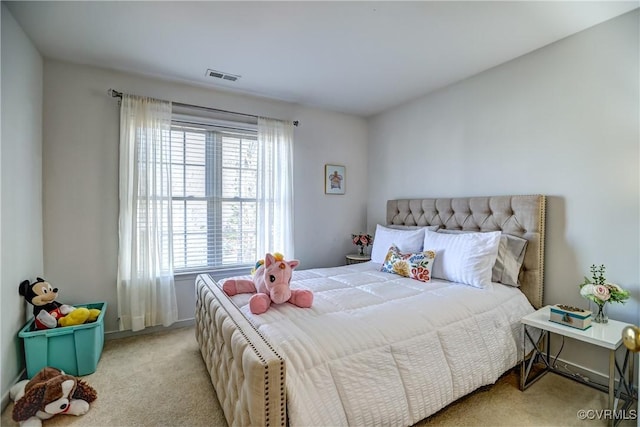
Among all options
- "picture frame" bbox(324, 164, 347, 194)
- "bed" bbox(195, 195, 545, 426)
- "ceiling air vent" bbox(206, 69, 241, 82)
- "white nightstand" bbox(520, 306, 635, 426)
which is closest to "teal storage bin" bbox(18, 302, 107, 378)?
"bed" bbox(195, 195, 545, 426)

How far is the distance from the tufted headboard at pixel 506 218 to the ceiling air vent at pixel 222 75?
231 centimetres

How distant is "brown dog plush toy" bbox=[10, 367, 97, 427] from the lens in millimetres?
1623

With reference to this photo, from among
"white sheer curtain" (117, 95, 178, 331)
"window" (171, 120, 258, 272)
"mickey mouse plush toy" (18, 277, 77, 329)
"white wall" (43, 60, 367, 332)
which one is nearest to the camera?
"mickey mouse plush toy" (18, 277, 77, 329)

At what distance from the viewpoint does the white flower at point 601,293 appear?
182cm

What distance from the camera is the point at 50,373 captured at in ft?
6.20

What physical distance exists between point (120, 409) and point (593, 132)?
11.9ft

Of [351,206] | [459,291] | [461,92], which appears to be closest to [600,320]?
[459,291]

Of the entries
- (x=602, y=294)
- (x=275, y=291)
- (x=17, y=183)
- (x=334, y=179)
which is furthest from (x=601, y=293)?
(x=17, y=183)

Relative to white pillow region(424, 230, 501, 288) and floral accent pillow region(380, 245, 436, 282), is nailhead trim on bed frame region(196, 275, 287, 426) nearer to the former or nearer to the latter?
floral accent pillow region(380, 245, 436, 282)

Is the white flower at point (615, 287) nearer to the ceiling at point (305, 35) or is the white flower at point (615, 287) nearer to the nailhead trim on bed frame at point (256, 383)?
the ceiling at point (305, 35)

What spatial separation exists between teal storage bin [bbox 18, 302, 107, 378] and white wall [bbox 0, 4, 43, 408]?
9 cm

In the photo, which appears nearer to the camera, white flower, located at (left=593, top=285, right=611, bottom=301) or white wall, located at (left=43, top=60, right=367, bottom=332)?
white flower, located at (left=593, top=285, right=611, bottom=301)

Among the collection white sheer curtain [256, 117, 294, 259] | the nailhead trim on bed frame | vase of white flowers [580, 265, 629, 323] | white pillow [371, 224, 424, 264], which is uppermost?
white sheer curtain [256, 117, 294, 259]

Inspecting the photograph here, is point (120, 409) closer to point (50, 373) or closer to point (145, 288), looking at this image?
point (50, 373)
